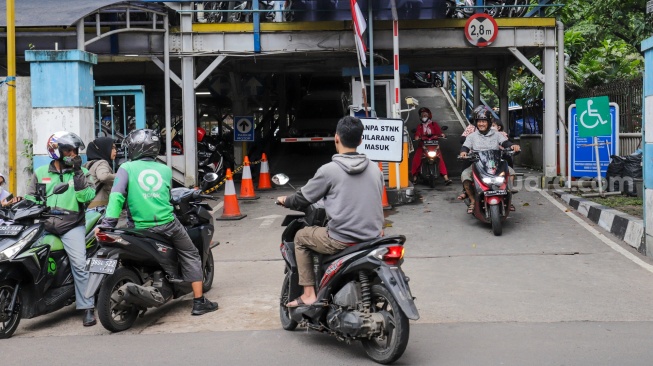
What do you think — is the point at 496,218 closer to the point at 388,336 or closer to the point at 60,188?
the point at 388,336

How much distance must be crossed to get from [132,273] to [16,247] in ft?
3.11

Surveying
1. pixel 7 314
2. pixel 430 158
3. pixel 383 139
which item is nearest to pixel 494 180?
pixel 383 139

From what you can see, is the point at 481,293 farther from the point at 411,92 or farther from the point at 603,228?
the point at 411,92

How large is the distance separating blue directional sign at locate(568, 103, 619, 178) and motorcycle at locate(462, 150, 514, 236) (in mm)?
3634

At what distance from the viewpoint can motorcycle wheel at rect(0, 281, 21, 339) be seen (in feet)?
19.8

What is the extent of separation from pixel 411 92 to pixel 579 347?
22.8 m

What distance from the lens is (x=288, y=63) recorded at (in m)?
18.0

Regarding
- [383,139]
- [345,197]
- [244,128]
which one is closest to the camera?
[345,197]

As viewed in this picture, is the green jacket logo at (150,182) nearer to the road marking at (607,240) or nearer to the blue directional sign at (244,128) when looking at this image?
the road marking at (607,240)

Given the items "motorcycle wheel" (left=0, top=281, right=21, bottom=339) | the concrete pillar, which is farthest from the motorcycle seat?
the concrete pillar

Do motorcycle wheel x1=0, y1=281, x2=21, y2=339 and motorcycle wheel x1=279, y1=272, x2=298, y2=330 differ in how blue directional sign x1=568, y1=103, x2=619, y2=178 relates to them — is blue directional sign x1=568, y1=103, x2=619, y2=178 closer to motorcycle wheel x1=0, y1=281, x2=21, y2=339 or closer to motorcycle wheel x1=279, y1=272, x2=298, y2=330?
motorcycle wheel x1=279, y1=272, x2=298, y2=330

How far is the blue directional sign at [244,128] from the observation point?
1809cm

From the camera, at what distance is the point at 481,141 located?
427 inches

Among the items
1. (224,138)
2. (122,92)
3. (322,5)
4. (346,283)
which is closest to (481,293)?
(346,283)
